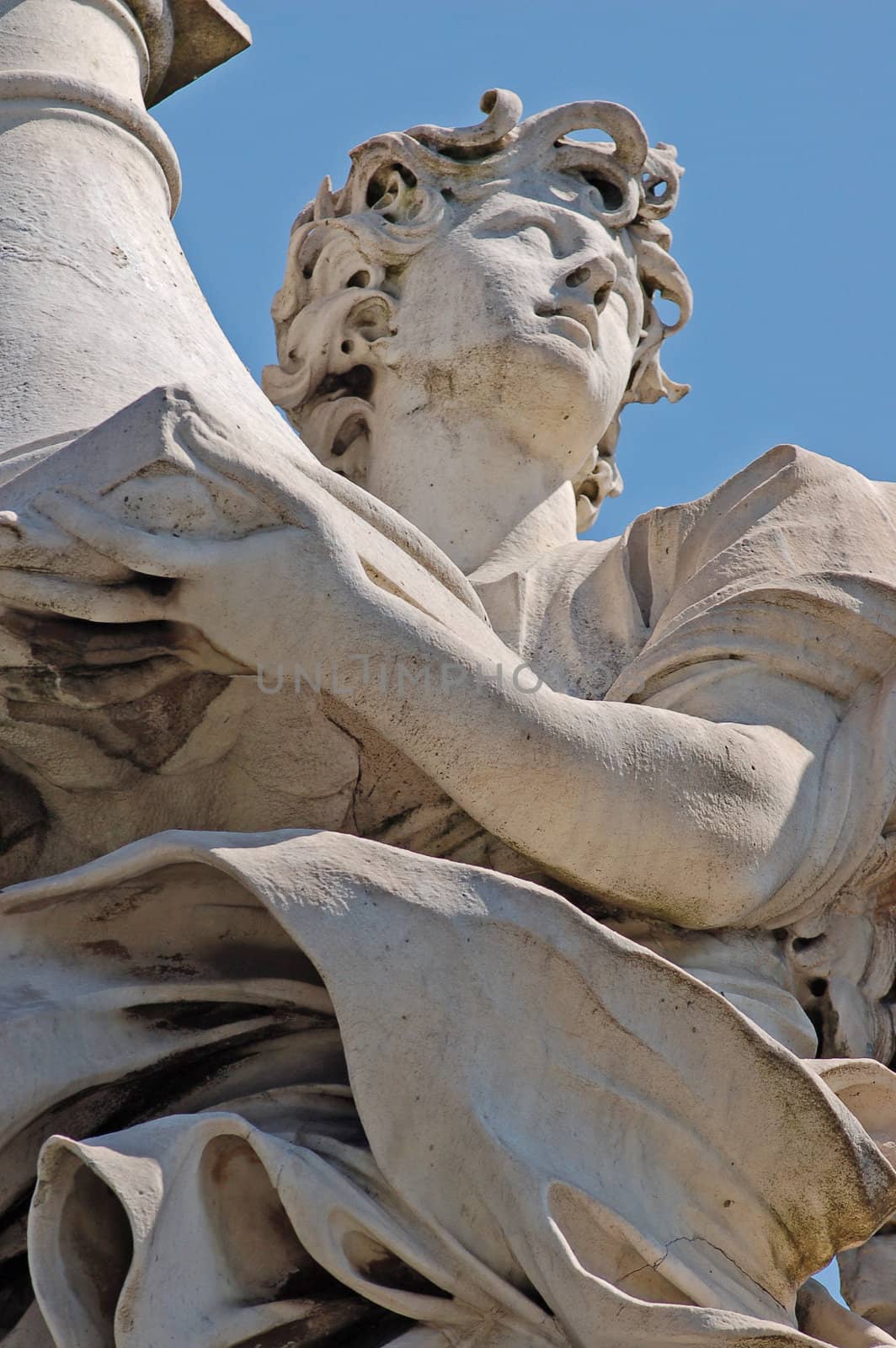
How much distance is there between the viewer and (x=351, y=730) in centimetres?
446

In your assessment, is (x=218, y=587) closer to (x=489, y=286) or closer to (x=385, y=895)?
(x=385, y=895)

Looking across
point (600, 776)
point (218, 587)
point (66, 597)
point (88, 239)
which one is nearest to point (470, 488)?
point (88, 239)

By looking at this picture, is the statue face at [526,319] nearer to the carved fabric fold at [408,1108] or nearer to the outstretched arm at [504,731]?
the outstretched arm at [504,731]

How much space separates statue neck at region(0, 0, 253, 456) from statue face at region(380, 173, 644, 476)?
76 cm

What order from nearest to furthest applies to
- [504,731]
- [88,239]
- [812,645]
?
[504,731], [812,645], [88,239]

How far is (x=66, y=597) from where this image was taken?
4078 mm

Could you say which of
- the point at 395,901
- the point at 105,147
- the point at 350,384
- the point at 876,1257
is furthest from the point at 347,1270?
the point at 350,384

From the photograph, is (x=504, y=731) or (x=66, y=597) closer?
(x=66, y=597)

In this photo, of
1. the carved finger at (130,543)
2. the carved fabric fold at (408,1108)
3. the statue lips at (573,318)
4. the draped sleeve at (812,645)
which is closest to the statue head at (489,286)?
the statue lips at (573,318)

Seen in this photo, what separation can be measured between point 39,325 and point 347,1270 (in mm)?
1962

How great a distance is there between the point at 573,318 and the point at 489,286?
21 centimetres

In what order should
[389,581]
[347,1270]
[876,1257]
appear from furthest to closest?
[876,1257] < [389,581] < [347,1270]

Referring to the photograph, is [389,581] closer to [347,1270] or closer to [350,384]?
[347,1270]

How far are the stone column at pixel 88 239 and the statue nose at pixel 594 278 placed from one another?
101 cm
